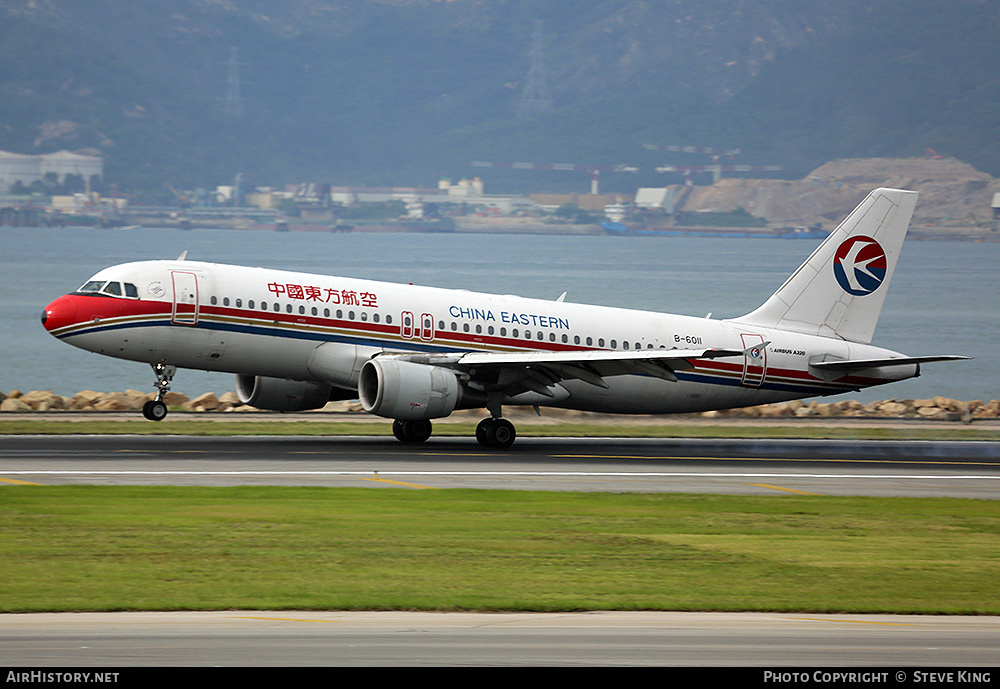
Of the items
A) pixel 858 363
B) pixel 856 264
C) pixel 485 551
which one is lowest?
pixel 485 551

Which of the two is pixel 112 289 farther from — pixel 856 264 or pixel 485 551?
pixel 856 264

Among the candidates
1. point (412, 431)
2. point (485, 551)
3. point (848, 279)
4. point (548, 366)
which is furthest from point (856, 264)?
point (485, 551)

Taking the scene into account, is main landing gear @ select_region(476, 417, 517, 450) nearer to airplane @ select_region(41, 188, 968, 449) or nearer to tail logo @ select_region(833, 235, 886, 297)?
airplane @ select_region(41, 188, 968, 449)

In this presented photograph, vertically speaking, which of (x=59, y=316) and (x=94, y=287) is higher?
(x=94, y=287)

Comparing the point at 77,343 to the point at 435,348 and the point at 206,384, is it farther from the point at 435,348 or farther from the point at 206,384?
the point at 206,384

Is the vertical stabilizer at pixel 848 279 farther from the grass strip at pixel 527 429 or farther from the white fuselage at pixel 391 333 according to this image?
the grass strip at pixel 527 429

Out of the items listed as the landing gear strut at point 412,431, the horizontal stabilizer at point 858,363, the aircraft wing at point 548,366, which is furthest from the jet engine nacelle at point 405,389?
the horizontal stabilizer at point 858,363

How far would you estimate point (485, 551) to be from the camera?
19.3 meters

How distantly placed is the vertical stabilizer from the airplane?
0.05 metres

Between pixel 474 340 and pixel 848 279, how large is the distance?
1315cm

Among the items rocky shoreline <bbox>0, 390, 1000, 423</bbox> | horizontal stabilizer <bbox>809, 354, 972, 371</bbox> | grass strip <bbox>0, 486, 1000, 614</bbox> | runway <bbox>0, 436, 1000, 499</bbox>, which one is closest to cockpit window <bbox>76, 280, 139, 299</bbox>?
runway <bbox>0, 436, 1000, 499</bbox>

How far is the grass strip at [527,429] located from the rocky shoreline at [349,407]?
11.9ft

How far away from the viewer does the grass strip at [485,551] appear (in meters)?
15.8

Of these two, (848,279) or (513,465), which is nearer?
(513,465)
